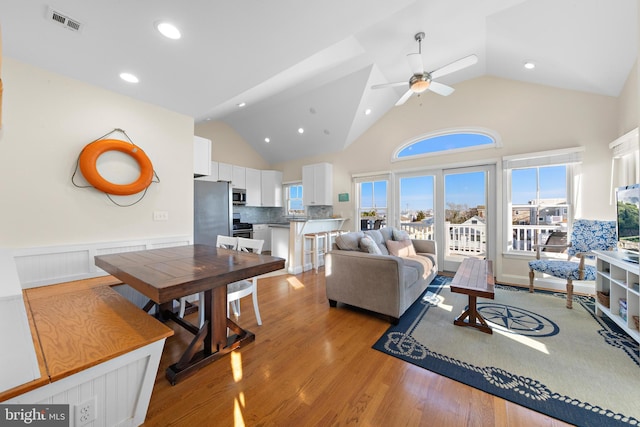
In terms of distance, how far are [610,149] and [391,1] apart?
3.68 m

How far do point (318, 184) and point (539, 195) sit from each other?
13.4ft

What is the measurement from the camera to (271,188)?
682 centimetres

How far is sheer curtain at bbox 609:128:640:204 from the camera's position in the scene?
8.68 feet

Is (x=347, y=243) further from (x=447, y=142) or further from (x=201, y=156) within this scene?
(x=447, y=142)

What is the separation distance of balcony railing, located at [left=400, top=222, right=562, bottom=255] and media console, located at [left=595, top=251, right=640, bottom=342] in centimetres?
118

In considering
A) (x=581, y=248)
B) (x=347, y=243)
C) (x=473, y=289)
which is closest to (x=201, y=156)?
(x=347, y=243)

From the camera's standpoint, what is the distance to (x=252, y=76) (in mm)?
2402

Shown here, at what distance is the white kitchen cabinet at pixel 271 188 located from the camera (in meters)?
6.77

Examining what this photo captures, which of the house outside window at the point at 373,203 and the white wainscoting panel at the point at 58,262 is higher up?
the house outside window at the point at 373,203

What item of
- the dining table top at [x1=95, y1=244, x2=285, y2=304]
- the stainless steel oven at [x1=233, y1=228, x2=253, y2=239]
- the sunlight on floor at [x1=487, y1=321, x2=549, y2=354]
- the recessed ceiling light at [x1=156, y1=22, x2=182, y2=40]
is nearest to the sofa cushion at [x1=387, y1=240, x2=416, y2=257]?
the sunlight on floor at [x1=487, y1=321, x2=549, y2=354]

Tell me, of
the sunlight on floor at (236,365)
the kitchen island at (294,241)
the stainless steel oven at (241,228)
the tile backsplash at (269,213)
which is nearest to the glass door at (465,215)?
the kitchen island at (294,241)

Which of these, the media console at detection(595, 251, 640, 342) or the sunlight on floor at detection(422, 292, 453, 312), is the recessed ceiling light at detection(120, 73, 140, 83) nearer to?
the sunlight on floor at detection(422, 292, 453, 312)

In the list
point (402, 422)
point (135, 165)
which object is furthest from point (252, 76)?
point (402, 422)

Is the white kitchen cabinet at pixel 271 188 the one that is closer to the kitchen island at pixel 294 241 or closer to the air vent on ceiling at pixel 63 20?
the kitchen island at pixel 294 241
